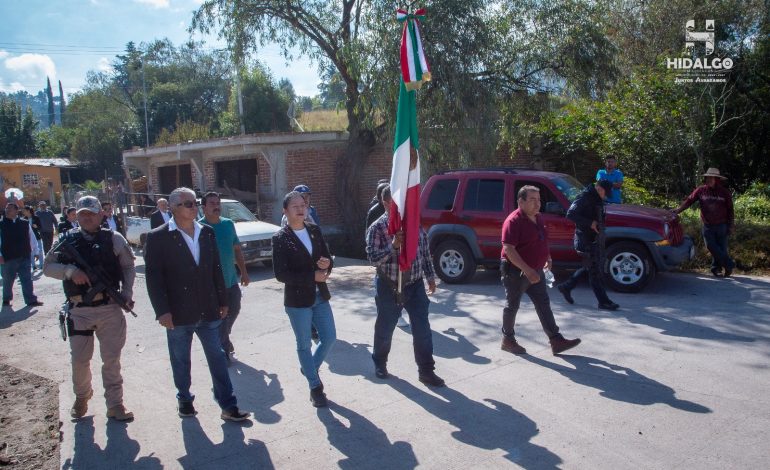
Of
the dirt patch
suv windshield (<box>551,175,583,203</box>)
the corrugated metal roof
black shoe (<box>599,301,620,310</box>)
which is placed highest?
the corrugated metal roof

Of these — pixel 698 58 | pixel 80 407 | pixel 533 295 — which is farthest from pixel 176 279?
pixel 698 58

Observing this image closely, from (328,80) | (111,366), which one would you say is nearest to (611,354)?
(111,366)

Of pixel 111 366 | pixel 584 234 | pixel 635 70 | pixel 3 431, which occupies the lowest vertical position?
pixel 3 431

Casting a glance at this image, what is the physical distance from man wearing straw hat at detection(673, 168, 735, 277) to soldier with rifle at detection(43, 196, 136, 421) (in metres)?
8.60

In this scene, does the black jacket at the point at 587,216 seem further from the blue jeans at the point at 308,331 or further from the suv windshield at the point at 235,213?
the suv windshield at the point at 235,213

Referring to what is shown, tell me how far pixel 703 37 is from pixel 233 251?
14.0m

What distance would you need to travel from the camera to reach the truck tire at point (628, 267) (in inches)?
375

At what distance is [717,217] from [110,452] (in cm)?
908

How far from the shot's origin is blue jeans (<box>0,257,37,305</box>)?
426 inches

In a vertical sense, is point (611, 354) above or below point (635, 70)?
below

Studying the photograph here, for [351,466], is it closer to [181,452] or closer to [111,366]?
[181,452]

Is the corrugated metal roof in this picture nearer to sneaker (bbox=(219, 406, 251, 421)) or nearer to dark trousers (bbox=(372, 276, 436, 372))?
dark trousers (bbox=(372, 276, 436, 372))

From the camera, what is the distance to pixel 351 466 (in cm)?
448

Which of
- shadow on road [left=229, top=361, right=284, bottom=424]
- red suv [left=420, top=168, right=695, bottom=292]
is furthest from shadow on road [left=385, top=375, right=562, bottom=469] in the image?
red suv [left=420, top=168, right=695, bottom=292]
